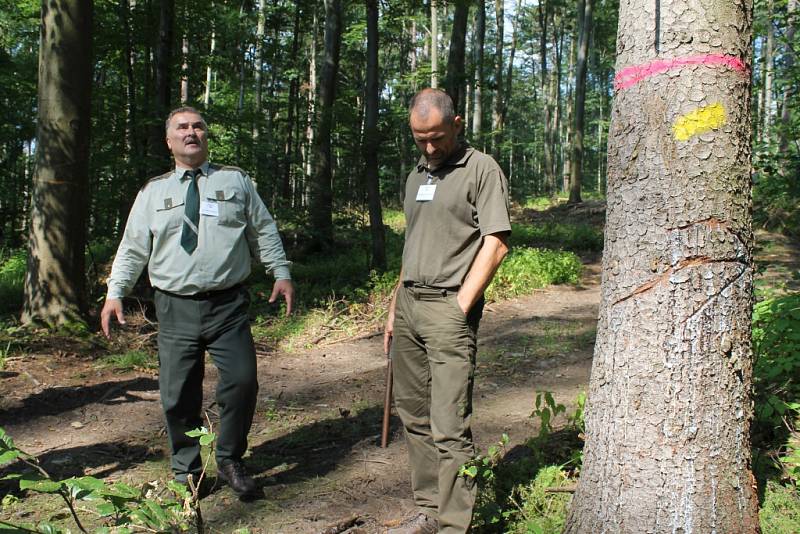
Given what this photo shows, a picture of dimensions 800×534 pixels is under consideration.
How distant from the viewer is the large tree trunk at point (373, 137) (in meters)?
10.4

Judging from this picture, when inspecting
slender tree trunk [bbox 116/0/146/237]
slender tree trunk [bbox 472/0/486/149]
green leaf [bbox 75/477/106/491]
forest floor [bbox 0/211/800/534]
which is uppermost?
slender tree trunk [bbox 472/0/486/149]

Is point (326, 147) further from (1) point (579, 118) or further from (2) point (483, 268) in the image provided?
(1) point (579, 118)

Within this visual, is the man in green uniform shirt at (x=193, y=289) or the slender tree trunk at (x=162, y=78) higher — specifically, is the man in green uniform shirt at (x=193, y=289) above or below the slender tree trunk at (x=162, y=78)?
below

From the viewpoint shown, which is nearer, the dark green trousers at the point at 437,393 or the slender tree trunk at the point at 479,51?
the dark green trousers at the point at 437,393

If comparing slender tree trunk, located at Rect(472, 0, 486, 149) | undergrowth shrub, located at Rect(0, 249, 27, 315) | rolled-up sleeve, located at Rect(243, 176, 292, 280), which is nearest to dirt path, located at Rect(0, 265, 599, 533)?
rolled-up sleeve, located at Rect(243, 176, 292, 280)

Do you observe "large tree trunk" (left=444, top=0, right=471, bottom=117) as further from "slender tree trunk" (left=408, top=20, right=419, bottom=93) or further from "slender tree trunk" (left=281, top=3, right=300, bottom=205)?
"slender tree trunk" (left=408, top=20, right=419, bottom=93)

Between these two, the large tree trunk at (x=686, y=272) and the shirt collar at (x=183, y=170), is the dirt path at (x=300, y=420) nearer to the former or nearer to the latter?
the large tree trunk at (x=686, y=272)

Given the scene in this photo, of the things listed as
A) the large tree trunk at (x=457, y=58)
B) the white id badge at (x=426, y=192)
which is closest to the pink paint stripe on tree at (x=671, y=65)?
the white id badge at (x=426, y=192)

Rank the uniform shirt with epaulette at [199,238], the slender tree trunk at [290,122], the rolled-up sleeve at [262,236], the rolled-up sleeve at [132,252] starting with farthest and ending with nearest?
the slender tree trunk at [290,122], the rolled-up sleeve at [262,236], the rolled-up sleeve at [132,252], the uniform shirt with epaulette at [199,238]

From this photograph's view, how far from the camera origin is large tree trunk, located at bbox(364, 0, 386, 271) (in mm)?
10398

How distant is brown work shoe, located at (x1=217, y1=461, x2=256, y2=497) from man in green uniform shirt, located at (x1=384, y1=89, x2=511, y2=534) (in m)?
1.03

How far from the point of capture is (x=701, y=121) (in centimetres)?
240

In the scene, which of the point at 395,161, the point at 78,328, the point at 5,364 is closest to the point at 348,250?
the point at 395,161

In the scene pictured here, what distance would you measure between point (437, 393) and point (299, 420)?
2573 mm
